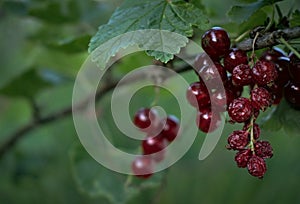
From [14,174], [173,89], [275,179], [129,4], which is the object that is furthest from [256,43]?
[275,179]

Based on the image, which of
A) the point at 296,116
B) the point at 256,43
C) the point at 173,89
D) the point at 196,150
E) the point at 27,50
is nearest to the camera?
the point at 256,43

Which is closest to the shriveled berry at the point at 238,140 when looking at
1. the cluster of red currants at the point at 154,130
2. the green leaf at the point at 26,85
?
the cluster of red currants at the point at 154,130

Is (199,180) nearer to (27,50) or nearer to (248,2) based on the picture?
(27,50)

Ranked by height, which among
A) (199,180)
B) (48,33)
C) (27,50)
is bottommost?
(199,180)

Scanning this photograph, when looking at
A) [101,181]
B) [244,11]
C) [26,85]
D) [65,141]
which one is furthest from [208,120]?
[65,141]

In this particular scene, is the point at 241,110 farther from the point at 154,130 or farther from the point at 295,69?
the point at 154,130

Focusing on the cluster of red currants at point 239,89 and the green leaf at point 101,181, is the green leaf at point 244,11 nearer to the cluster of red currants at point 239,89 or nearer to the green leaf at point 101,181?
the cluster of red currants at point 239,89
